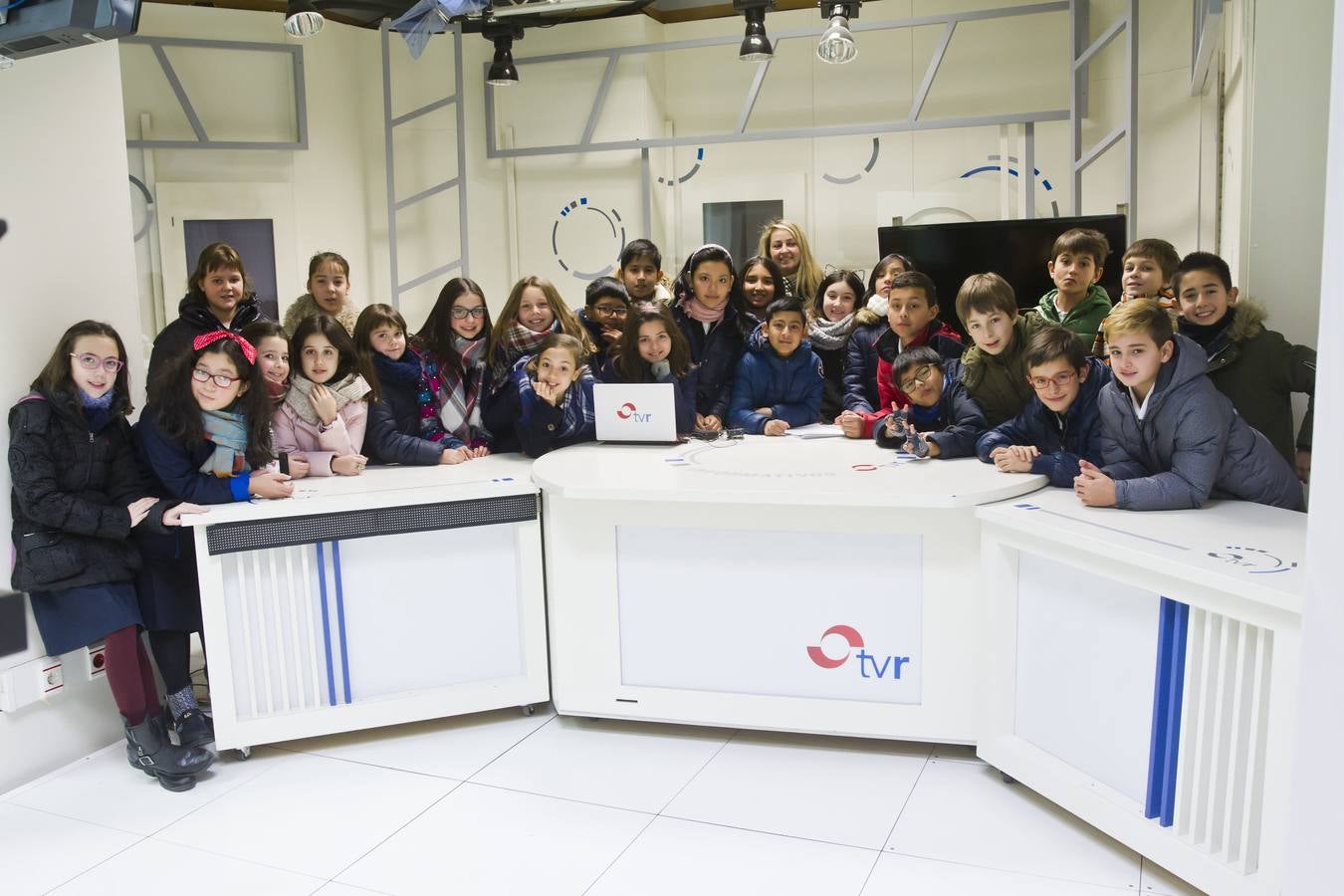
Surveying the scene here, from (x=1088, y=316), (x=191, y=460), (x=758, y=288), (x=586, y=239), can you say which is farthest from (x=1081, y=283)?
(x=586, y=239)

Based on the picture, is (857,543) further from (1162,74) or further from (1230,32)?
(1162,74)

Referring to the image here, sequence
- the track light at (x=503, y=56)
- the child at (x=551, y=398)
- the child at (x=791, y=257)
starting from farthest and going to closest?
the track light at (x=503, y=56)
the child at (x=791, y=257)
the child at (x=551, y=398)

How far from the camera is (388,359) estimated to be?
362cm

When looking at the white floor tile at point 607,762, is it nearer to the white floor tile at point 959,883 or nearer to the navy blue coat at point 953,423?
the white floor tile at point 959,883

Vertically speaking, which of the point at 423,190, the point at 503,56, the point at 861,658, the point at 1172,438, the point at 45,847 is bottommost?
the point at 45,847

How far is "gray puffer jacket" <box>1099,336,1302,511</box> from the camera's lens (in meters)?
2.56

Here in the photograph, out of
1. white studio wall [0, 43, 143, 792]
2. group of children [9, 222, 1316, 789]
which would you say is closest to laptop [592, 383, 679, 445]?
group of children [9, 222, 1316, 789]

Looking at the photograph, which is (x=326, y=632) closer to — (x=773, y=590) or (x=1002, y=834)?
(x=773, y=590)

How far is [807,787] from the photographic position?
2.82 metres

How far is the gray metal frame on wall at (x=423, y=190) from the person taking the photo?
21.6 ft

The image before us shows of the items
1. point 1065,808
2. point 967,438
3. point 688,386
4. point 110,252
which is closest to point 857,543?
point 967,438

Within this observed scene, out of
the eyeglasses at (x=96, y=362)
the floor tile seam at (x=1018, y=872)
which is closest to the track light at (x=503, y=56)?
the eyeglasses at (x=96, y=362)

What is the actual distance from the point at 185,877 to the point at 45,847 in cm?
46

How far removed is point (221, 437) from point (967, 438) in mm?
2258
